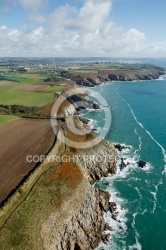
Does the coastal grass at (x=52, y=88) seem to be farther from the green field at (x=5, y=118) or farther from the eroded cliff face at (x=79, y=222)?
the eroded cliff face at (x=79, y=222)

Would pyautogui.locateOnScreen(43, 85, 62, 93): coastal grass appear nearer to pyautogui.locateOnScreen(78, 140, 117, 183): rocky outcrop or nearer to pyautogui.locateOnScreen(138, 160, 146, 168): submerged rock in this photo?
pyautogui.locateOnScreen(78, 140, 117, 183): rocky outcrop

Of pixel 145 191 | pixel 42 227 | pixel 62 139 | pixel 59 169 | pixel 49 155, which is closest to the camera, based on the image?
pixel 42 227

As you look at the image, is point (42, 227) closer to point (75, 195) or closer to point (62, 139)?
point (75, 195)

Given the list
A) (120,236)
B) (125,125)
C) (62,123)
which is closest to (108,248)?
(120,236)

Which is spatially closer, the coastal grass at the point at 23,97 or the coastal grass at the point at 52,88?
the coastal grass at the point at 23,97

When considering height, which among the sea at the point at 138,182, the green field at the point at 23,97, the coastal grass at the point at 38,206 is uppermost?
the coastal grass at the point at 38,206

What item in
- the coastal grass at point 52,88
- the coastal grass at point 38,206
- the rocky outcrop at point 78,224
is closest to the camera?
the coastal grass at point 38,206

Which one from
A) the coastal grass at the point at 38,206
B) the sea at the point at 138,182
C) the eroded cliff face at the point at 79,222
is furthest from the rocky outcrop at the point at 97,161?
the coastal grass at the point at 38,206

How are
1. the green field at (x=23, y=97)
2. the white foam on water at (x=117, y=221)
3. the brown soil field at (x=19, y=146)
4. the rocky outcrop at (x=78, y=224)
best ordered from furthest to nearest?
the green field at (x=23, y=97) → the brown soil field at (x=19, y=146) → the white foam on water at (x=117, y=221) → the rocky outcrop at (x=78, y=224)
